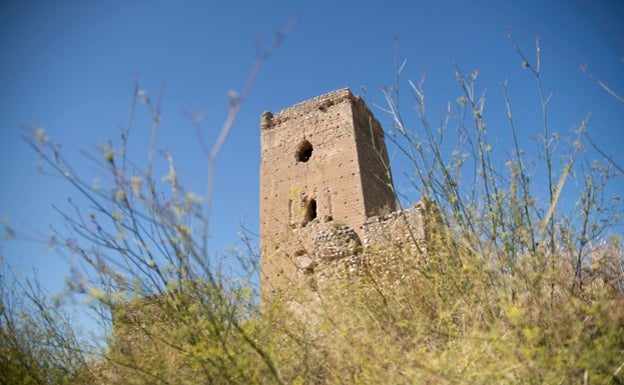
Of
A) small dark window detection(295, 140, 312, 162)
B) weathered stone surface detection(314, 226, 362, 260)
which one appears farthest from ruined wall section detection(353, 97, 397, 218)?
weathered stone surface detection(314, 226, 362, 260)

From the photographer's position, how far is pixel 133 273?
1.97m

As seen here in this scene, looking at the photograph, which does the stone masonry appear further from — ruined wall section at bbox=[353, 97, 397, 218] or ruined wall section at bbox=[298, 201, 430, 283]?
ruined wall section at bbox=[298, 201, 430, 283]

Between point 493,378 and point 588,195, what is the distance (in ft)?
5.26

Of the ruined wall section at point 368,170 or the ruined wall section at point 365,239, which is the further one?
the ruined wall section at point 368,170

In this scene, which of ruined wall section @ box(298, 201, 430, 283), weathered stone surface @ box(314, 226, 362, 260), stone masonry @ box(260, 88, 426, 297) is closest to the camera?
ruined wall section @ box(298, 201, 430, 283)

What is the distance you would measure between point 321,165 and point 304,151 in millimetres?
1455

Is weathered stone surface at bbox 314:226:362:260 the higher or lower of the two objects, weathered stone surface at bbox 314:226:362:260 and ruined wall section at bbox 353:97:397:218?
the lower

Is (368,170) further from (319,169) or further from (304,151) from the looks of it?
(304,151)

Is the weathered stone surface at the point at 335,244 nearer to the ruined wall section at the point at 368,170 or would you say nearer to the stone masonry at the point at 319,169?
the stone masonry at the point at 319,169

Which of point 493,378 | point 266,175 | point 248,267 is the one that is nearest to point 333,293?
point 248,267

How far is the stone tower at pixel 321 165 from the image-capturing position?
888cm

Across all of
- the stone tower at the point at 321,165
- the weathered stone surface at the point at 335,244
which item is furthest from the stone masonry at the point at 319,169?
the weathered stone surface at the point at 335,244

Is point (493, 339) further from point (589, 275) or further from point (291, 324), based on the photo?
point (589, 275)

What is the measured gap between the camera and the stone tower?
8.88 m
